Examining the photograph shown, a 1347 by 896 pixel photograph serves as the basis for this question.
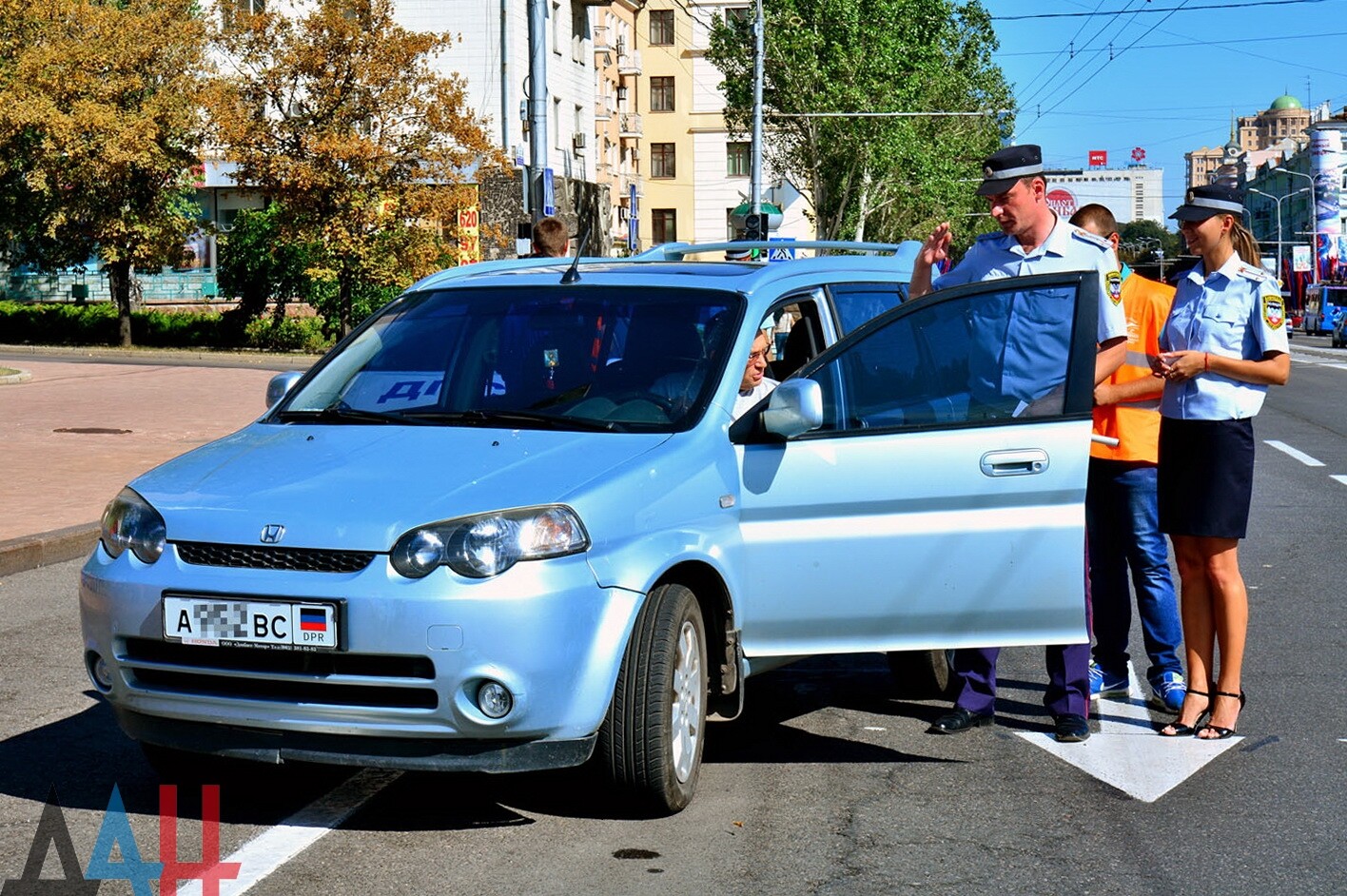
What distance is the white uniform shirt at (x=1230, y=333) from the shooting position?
19.6ft

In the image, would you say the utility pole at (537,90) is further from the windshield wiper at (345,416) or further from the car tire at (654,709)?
the car tire at (654,709)

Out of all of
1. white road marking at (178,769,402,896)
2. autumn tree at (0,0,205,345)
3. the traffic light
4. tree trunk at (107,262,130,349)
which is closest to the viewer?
white road marking at (178,769,402,896)

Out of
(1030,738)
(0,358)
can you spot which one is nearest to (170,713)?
(1030,738)

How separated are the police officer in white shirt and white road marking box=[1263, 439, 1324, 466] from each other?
38.7 ft

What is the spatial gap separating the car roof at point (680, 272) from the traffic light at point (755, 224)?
30117mm

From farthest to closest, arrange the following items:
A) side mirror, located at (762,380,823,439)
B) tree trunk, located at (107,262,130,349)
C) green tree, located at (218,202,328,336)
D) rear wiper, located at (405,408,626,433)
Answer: tree trunk, located at (107,262,130,349) → green tree, located at (218,202,328,336) → rear wiper, located at (405,408,626,433) → side mirror, located at (762,380,823,439)

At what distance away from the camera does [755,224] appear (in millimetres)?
37312

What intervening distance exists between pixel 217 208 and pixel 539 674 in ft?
177

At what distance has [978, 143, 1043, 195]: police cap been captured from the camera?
6.06m

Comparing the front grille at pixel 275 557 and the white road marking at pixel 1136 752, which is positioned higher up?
the front grille at pixel 275 557

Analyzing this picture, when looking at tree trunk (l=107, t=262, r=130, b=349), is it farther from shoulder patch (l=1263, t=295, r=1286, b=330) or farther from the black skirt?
shoulder patch (l=1263, t=295, r=1286, b=330)

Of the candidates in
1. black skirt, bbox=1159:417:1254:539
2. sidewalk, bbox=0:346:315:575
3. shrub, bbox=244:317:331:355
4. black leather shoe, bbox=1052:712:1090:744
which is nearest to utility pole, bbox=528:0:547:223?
sidewalk, bbox=0:346:315:575

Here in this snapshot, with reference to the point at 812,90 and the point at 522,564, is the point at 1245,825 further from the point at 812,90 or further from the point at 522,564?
the point at 812,90

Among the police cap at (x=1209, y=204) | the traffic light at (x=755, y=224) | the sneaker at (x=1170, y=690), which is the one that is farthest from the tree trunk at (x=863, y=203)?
the police cap at (x=1209, y=204)
